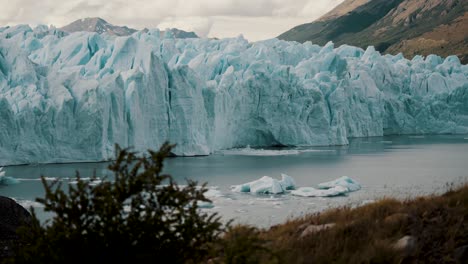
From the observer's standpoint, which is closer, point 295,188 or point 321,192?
point 321,192

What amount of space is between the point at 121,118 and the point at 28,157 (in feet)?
15.2

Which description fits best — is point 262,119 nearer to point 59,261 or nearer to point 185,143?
point 185,143

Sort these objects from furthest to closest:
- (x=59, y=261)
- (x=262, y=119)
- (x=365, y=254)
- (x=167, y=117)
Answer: (x=262, y=119) → (x=167, y=117) → (x=365, y=254) → (x=59, y=261)

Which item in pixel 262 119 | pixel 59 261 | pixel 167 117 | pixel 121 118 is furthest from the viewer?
pixel 262 119

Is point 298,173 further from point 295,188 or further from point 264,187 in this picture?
point 264,187

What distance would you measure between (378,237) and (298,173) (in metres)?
20.3

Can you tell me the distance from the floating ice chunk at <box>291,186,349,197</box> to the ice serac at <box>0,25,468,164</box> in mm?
11855

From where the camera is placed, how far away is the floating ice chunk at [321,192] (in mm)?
18125

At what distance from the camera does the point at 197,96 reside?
32.1 metres

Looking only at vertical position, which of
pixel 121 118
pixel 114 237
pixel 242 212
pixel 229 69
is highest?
pixel 229 69

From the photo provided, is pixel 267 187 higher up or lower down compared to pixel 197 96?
lower down

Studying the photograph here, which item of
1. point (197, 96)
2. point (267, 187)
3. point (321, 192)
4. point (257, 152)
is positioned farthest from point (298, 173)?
point (257, 152)

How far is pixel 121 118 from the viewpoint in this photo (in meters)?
28.9

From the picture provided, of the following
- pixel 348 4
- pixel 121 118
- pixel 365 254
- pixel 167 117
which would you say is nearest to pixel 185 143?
pixel 167 117
